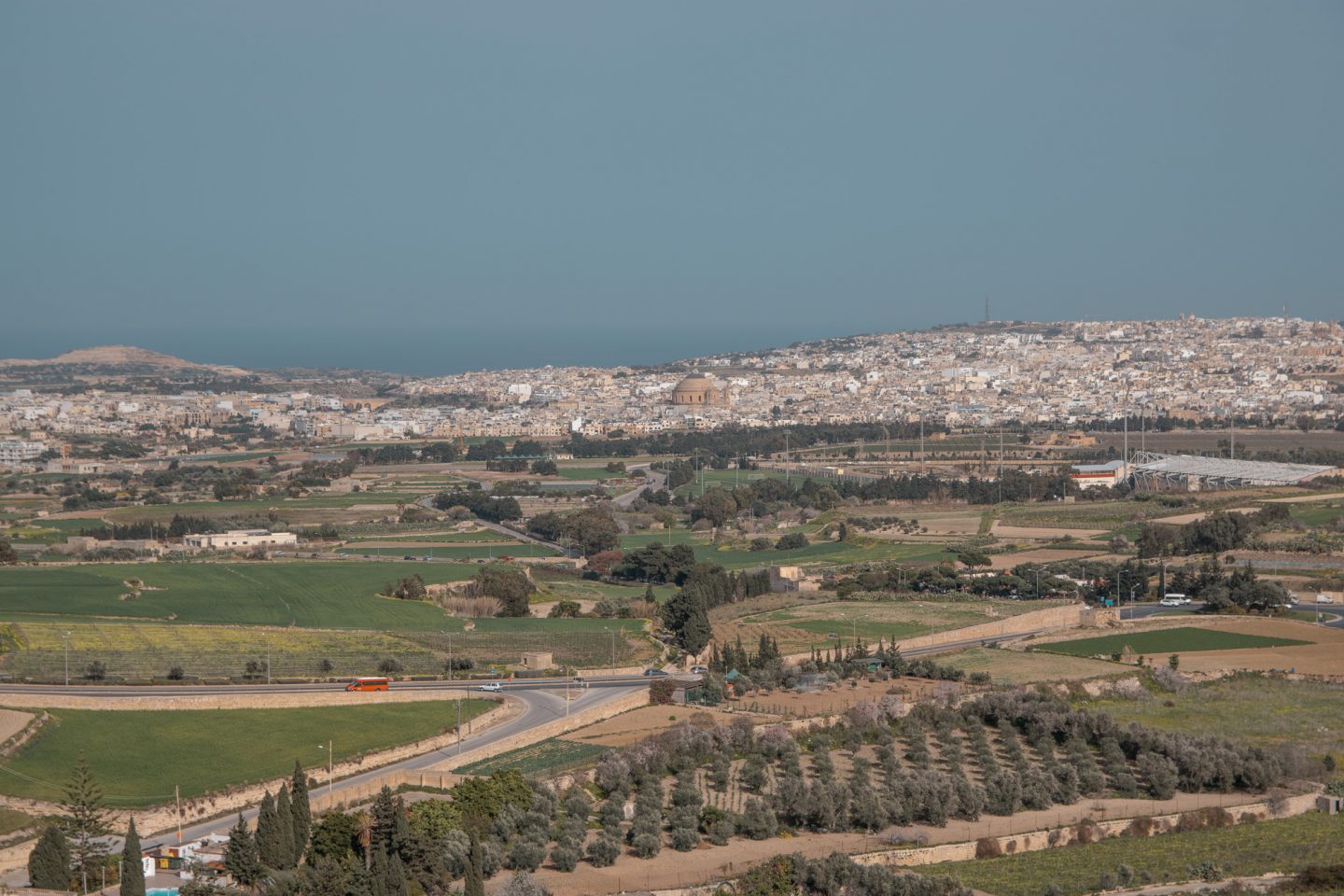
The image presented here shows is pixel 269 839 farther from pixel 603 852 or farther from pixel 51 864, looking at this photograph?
pixel 603 852

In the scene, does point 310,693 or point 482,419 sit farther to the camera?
point 482,419

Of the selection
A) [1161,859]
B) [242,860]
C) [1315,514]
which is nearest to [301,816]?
[242,860]

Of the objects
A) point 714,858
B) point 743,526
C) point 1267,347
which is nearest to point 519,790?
point 714,858

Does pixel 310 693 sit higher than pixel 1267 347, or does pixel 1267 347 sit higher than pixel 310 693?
pixel 1267 347

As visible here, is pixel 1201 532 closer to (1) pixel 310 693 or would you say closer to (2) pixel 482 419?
(1) pixel 310 693

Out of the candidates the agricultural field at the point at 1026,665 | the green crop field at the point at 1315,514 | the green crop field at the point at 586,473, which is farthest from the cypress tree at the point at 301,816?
the green crop field at the point at 586,473

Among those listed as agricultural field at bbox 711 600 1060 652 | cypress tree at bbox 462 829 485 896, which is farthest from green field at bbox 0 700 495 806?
agricultural field at bbox 711 600 1060 652
